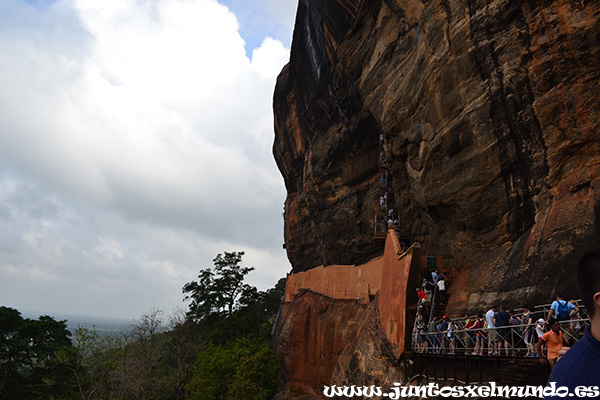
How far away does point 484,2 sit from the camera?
13891 millimetres

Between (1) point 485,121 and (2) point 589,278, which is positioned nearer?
(2) point 589,278

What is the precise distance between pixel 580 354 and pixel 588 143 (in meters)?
12.1

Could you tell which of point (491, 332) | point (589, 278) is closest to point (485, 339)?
point (491, 332)

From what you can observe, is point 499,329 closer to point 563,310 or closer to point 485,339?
point 485,339

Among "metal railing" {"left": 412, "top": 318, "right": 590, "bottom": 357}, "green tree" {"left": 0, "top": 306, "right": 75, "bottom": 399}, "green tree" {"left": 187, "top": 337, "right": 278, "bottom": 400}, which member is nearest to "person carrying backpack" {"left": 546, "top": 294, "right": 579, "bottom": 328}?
"metal railing" {"left": 412, "top": 318, "right": 590, "bottom": 357}

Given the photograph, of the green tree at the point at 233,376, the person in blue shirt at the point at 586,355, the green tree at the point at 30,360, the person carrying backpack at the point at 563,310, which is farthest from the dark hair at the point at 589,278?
the green tree at the point at 30,360

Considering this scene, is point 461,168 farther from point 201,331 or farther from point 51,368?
point 201,331

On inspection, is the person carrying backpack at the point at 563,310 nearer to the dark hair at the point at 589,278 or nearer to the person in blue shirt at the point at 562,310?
the person in blue shirt at the point at 562,310

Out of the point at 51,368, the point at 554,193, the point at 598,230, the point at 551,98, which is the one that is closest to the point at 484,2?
the point at 551,98

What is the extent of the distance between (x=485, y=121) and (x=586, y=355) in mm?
13759

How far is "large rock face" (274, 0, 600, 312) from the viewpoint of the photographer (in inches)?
444

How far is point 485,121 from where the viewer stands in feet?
45.8

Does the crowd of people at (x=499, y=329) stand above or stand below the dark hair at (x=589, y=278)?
above

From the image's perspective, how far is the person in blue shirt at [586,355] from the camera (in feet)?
5.16
